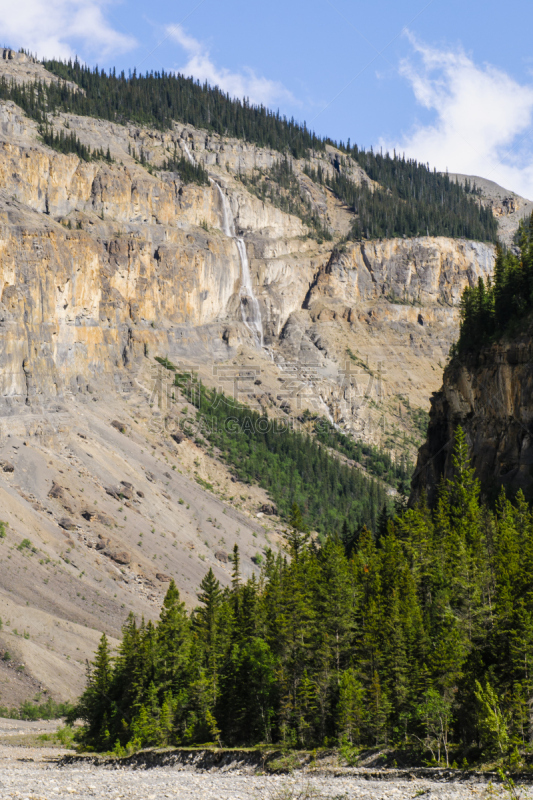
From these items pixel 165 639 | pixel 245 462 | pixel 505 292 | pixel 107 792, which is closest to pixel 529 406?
pixel 505 292

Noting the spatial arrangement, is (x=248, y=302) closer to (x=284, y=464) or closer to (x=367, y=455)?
(x=367, y=455)

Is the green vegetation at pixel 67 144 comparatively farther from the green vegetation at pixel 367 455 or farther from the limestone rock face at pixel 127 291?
the green vegetation at pixel 367 455

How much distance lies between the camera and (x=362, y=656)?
146ft

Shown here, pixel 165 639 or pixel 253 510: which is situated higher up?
pixel 253 510

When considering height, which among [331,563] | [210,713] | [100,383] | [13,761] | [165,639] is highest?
[100,383]

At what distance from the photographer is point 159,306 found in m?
170

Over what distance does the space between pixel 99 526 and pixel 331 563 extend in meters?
66.7

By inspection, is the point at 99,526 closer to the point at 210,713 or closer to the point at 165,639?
the point at 165,639

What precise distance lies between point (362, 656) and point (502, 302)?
140 feet

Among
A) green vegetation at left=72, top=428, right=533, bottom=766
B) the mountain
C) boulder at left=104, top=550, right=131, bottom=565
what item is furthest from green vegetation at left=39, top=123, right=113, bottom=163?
green vegetation at left=72, top=428, right=533, bottom=766

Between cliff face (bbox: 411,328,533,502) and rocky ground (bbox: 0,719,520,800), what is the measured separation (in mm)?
33426

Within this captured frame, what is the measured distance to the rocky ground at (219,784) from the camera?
3100 cm

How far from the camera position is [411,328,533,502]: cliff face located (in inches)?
2670

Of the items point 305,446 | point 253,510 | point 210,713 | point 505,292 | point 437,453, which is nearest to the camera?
point 210,713
